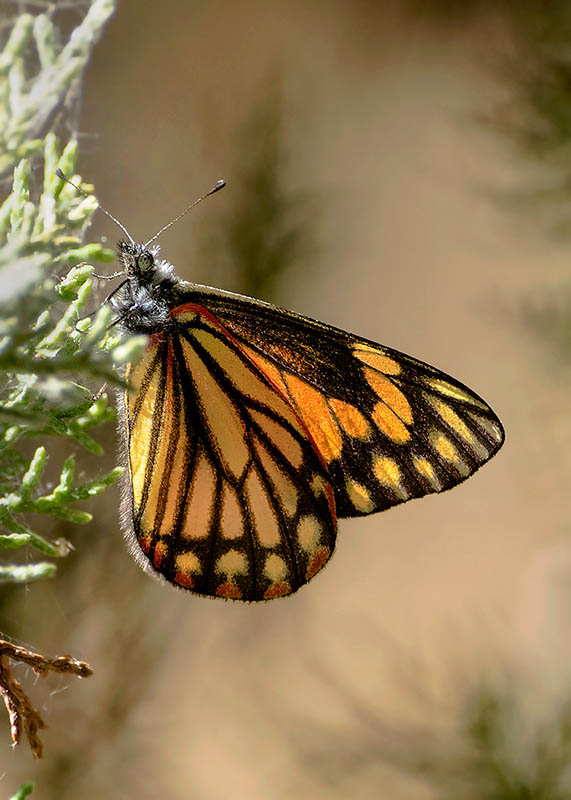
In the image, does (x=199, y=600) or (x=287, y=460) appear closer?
(x=287, y=460)

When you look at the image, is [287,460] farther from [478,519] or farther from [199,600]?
[478,519]

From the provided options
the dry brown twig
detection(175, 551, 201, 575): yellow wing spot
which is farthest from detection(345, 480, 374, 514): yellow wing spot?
the dry brown twig

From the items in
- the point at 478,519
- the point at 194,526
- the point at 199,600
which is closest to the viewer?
the point at 194,526

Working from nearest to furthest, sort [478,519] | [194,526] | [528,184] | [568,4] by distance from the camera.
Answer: [194,526] < [568,4] < [528,184] < [478,519]

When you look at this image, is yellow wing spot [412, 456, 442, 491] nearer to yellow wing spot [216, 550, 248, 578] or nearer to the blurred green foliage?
yellow wing spot [216, 550, 248, 578]

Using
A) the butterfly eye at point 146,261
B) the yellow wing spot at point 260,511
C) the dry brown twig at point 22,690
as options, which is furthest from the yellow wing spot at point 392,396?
the dry brown twig at point 22,690

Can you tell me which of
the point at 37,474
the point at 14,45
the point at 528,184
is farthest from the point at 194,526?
Result: the point at 528,184

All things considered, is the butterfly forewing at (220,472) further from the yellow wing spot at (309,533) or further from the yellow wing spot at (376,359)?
the yellow wing spot at (376,359)
